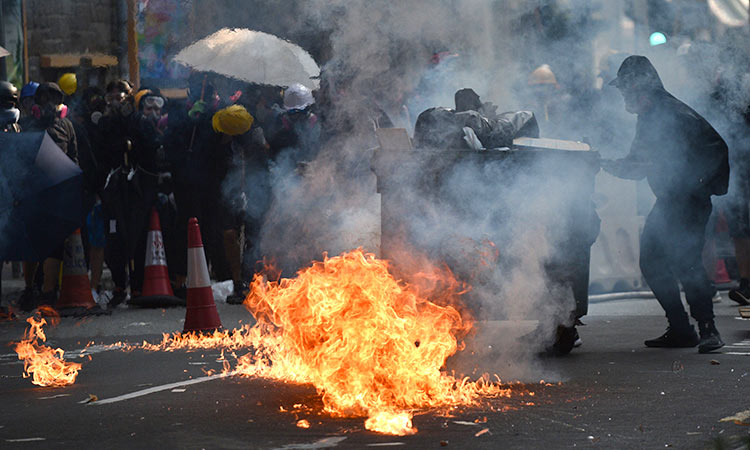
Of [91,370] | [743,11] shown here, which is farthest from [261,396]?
[743,11]

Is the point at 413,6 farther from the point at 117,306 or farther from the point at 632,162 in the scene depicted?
the point at 117,306

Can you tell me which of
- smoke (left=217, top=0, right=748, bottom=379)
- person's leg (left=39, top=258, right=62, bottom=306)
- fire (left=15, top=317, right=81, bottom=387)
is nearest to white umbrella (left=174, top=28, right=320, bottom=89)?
smoke (left=217, top=0, right=748, bottom=379)

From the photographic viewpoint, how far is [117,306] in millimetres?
11906

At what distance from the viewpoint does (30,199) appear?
33.7 ft

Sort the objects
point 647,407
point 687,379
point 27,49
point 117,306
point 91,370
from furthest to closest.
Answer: point 27,49 → point 117,306 → point 91,370 → point 687,379 → point 647,407

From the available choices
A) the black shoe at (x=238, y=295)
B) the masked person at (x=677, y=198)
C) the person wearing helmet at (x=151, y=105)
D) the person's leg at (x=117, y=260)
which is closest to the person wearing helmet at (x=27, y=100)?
the person wearing helmet at (x=151, y=105)

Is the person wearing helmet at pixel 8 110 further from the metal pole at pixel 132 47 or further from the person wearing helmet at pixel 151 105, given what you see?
the metal pole at pixel 132 47

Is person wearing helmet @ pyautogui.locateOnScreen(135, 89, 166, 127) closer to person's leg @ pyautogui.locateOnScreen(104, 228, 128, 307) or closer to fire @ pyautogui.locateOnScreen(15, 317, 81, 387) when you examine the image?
person's leg @ pyautogui.locateOnScreen(104, 228, 128, 307)

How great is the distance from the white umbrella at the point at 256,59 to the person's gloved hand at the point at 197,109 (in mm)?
560

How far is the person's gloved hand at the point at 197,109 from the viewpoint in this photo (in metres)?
12.4

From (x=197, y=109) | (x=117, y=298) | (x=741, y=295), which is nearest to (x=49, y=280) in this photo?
(x=117, y=298)

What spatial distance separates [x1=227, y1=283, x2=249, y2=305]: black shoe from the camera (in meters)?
12.0

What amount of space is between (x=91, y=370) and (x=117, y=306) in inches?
177

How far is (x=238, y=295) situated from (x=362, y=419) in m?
6.91
